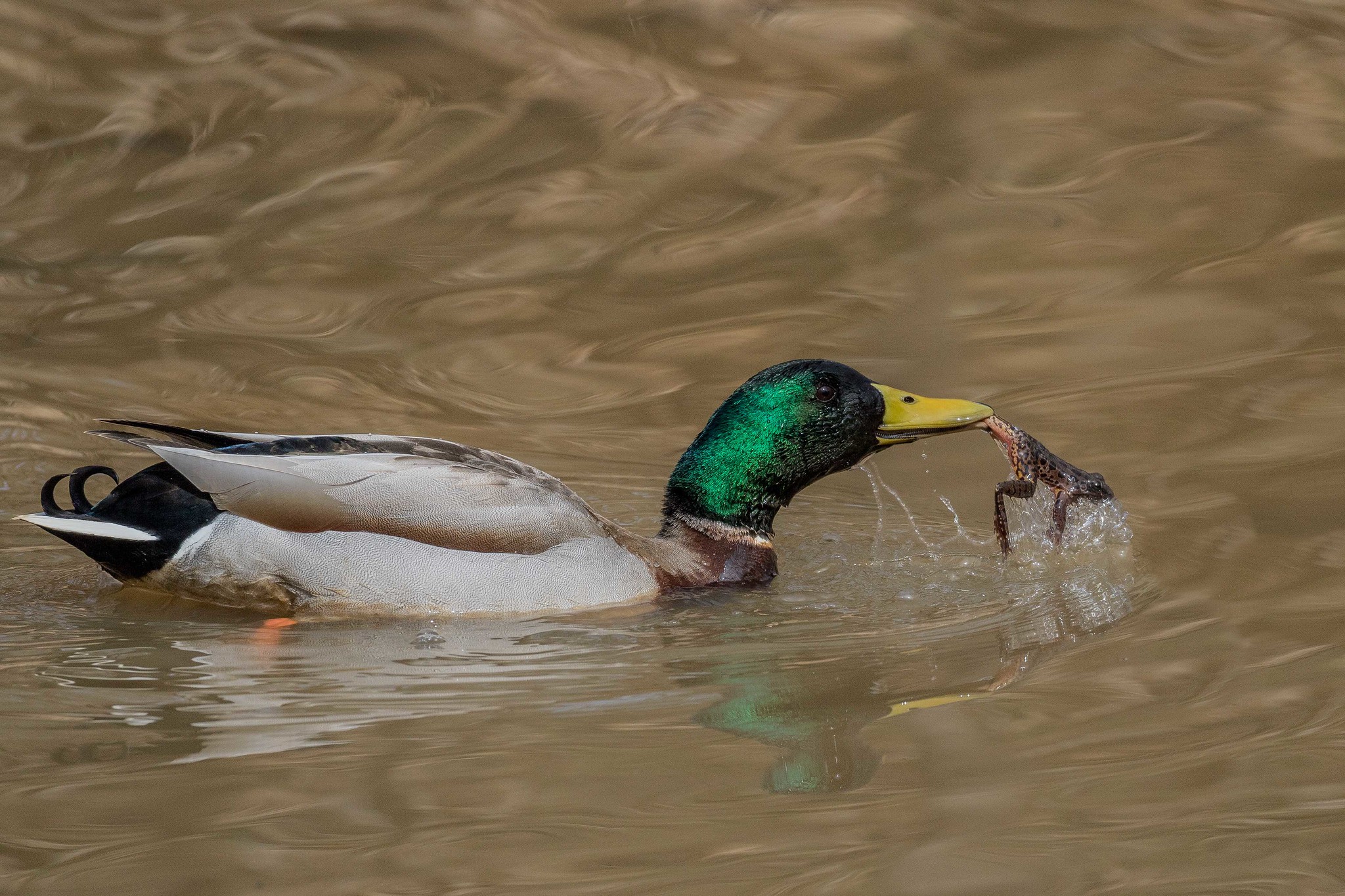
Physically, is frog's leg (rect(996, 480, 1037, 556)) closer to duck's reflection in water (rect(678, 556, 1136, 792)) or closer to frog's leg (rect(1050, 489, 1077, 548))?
frog's leg (rect(1050, 489, 1077, 548))

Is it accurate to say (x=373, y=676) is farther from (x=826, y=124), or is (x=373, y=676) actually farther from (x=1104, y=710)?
(x=826, y=124)

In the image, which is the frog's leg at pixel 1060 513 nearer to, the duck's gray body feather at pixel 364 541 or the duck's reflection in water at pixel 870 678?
the duck's reflection in water at pixel 870 678

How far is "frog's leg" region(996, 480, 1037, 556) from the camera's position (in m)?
5.62

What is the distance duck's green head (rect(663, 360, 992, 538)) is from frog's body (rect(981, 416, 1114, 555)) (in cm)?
13

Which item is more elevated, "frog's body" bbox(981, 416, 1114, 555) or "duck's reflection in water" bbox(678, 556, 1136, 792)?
Answer: "frog's body" bbox(981, 416, 1114, 555)

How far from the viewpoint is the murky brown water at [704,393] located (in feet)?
12.1

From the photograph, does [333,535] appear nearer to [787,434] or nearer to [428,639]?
[428,639]

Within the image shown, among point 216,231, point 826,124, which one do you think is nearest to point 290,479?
point 216,231

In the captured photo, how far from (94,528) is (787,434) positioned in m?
2.26

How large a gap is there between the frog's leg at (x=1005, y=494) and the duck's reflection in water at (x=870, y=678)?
21 centimetres

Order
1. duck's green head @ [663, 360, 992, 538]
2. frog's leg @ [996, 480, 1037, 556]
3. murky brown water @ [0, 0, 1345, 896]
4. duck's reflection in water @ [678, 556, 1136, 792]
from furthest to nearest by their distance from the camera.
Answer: duck's green head @ [663, 360, 992, 538], frog's leg @ [996, 480, 1037, 556], duck's reflection in water @ [678, 556, 1136, 792], murky brown water @ [0, 0, 1345, 896]

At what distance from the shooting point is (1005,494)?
5.66m

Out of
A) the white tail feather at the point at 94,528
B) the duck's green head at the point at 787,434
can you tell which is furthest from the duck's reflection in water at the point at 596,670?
the duck's green head at the point at 787,434

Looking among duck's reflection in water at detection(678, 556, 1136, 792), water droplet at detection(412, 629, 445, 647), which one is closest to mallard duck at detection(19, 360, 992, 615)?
water droplet at detection(412, 629, 445, 647)
